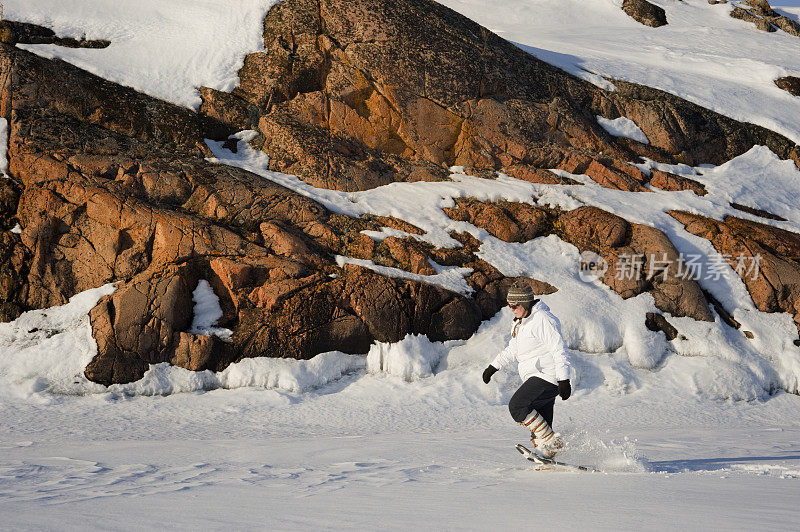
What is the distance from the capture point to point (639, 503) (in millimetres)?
3164

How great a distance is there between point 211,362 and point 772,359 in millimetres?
10150

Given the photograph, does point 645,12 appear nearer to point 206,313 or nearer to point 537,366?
point 206,313

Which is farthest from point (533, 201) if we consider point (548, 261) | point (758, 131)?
point (758, 131)

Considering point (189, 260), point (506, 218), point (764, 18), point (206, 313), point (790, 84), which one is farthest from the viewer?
point (764, 18)

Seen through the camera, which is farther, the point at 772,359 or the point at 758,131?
the point at 758,131

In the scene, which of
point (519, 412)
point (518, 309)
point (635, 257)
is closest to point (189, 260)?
point (518, 309)

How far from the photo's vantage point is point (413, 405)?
8.87 meters

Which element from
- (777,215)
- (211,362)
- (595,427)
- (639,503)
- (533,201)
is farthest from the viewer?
(777,215)

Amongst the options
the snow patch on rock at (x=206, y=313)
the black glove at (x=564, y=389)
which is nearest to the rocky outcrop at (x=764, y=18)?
the snow patch on rock at (x=206, y=313)

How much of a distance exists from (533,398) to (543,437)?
1.23 ft

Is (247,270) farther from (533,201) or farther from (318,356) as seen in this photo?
(533,201)

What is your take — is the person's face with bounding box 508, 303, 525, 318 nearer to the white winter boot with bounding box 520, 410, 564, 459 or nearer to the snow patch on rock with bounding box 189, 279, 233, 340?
A: the white winter boot with bounding box 520, 410, 564, 459

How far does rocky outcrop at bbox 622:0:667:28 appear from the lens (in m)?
35.7

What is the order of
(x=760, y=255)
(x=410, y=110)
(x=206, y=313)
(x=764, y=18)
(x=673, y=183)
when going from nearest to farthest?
(x=206, y=313) < (x=760, y=255) < (x=673, y=183) < (x=410, y=110) < (x=764, y=18)
